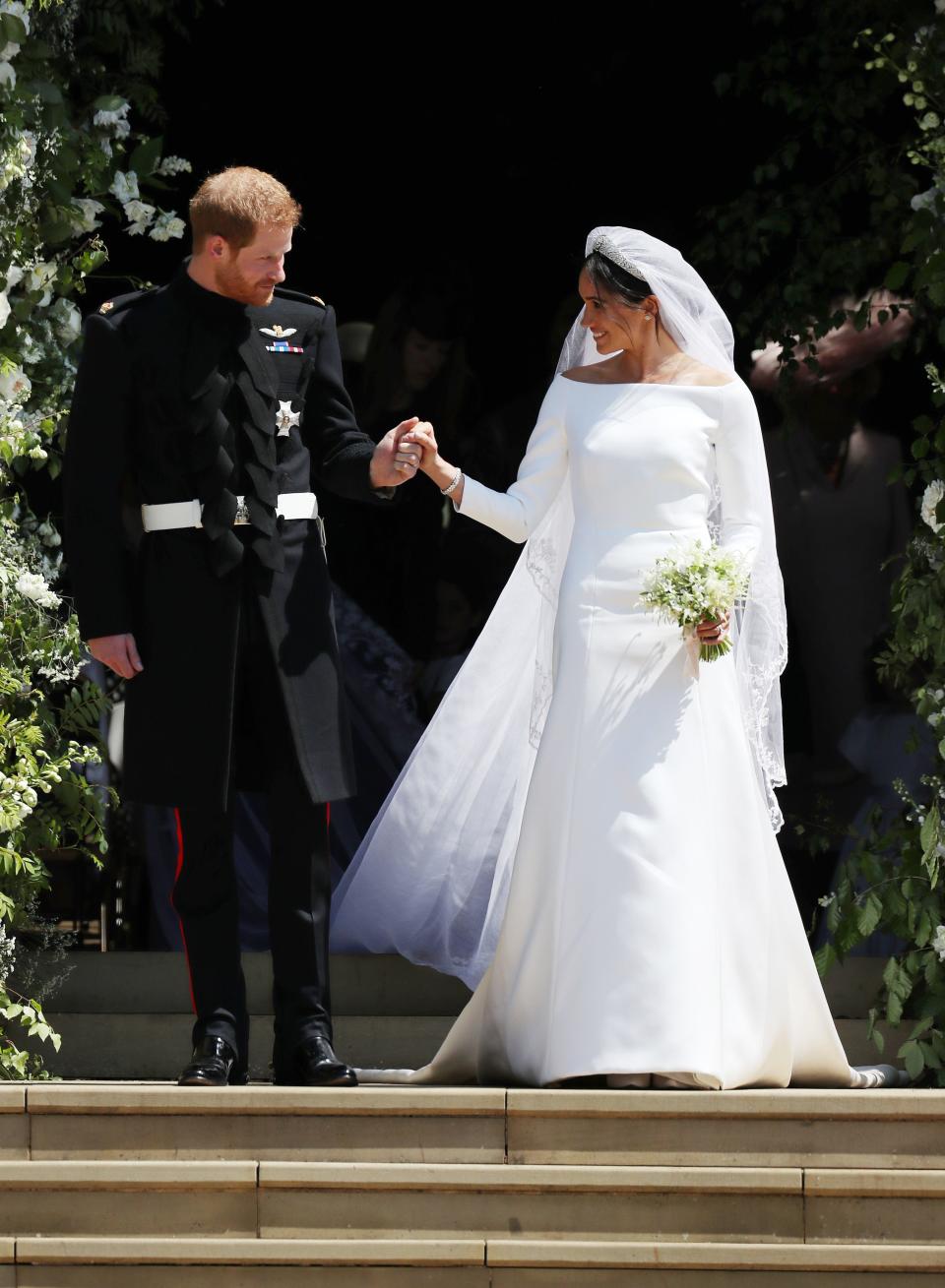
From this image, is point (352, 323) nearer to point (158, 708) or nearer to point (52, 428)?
point (52, 428)

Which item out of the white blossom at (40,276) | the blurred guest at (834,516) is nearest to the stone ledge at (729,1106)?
the blurred guest at (834,516)

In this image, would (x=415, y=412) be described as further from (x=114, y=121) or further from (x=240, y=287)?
(x=240, y=287)

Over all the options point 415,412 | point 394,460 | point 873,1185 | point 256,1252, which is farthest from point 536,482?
point 415,412

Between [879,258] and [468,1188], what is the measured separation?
3445 mm

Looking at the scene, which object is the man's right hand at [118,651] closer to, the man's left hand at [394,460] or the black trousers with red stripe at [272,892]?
the black trousers with red stripe at [272,892]

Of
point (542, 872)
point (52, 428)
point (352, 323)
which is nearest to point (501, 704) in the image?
point (542, 872)

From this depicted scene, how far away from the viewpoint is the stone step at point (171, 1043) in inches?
231

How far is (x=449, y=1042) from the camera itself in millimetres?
4676

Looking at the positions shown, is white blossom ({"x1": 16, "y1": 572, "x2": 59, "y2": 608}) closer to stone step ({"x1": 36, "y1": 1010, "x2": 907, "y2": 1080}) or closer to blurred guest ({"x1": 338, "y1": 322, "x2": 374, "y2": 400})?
stone step ({"x1": 36, "y1": 1010, "x2": 907, "y2": 1080})

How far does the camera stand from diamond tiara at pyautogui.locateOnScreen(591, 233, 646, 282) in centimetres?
463

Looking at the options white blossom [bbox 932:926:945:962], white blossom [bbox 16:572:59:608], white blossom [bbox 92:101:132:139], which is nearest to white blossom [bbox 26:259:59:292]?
white blossom [bbox 92:101:132:139]

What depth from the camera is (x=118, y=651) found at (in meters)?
4.38

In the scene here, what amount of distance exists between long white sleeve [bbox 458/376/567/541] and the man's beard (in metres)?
0.68

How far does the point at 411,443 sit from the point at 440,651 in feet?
7.76
